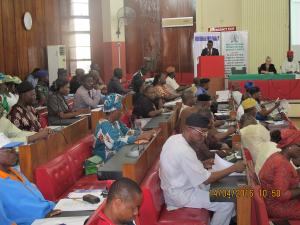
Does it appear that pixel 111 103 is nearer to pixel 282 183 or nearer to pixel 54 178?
pixel 54 178

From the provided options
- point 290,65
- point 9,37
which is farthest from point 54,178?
point 290,65

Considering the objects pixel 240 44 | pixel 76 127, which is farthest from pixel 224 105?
pixel 240 44

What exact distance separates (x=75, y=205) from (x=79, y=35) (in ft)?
38.4

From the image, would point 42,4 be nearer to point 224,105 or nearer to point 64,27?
point 64,27

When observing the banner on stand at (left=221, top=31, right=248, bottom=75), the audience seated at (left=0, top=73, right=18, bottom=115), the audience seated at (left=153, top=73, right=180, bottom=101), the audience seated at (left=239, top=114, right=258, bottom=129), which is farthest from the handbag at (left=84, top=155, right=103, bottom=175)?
the banner on stand at (left=221, top=31, right=248, bottom=75)

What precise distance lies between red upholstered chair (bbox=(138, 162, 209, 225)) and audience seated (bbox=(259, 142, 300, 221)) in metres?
0.58

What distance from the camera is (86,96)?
778 cm

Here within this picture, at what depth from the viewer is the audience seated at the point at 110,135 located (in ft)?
17.1

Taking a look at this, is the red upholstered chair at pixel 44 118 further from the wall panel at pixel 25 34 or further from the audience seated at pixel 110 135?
the wall panel at pixel 25 34

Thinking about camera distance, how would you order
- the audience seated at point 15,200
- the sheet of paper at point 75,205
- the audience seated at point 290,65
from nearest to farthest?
the audience seated at point 15,200, the sheet of paper at point 75,205, the audience seated at point 290,65

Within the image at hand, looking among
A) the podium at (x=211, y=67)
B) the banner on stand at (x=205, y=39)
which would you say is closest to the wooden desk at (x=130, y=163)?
the podium at (x=211, y=67)

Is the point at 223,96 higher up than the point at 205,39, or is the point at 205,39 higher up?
the point at 205,39

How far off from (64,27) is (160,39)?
3.62m

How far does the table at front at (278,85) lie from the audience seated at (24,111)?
7.01 m
